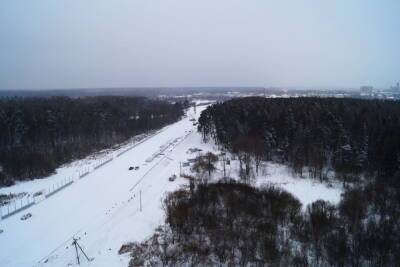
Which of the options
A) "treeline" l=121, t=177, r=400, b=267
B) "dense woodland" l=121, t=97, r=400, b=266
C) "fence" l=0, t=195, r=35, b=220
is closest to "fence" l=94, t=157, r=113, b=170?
"fence" l=0, t=195, r=35, b=220

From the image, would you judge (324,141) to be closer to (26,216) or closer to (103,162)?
(103,162)

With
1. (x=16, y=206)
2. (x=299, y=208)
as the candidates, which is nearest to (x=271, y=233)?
(x=299, y=208)

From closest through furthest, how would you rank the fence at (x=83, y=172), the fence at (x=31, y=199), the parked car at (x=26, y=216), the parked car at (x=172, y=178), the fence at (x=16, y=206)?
the parked car at (x=26, y=216), the fence at (x=16, y=206), the fence at (x=31, y=199), the parked car at (x=172, y=178), the fence at (x=83, y=172)

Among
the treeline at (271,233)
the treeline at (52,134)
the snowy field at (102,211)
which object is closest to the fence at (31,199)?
the snowy field at (102,211)

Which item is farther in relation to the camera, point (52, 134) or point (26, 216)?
point (52, 134)

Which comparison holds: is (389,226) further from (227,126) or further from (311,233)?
(227,126)

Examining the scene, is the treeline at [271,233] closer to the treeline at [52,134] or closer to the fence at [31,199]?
the fence at [31,199]
